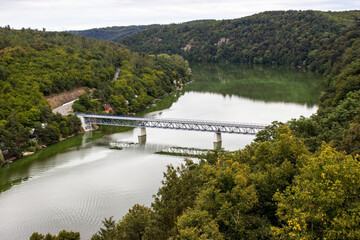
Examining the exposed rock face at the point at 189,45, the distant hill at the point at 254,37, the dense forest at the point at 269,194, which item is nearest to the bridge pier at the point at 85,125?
the dense forest at the point at 269,194

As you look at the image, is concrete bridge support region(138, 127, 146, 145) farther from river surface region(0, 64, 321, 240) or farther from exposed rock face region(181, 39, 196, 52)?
exposed rock face region(181, 39, 196, 52)

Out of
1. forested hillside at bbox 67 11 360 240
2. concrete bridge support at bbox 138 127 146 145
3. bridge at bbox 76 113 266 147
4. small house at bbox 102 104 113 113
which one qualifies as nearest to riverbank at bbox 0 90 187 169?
bridge at bbox 76 113 266 147

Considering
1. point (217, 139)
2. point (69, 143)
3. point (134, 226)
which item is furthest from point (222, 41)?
point (134, 226)

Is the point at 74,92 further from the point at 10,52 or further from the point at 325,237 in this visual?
the point at 325,237

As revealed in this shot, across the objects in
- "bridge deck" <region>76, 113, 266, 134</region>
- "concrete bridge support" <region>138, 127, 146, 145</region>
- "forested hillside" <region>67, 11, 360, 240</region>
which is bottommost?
"concrete bridge support" <region>138, 127, 146, 145</region>

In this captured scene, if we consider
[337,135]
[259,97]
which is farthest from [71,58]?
[337,135]

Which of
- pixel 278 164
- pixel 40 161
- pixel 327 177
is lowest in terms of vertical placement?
pixel 40 161

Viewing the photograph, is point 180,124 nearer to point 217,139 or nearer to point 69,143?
point 217,139
